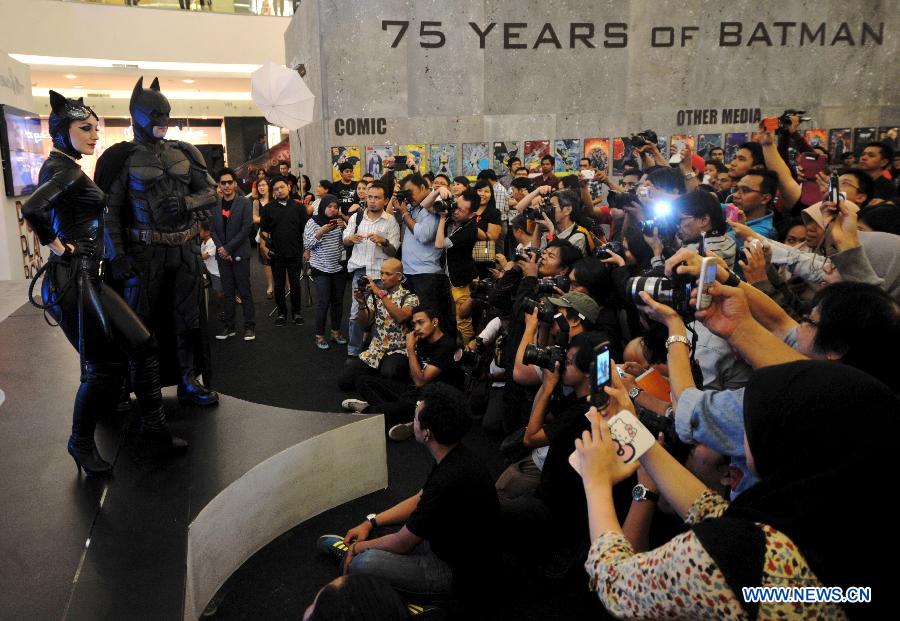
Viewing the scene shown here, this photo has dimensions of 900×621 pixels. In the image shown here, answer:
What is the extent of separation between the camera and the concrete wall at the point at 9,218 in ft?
31.9

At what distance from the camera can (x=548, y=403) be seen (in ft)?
11.4

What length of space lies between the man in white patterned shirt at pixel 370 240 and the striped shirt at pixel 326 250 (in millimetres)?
414

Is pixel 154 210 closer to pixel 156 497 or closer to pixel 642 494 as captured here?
pixel 156 497

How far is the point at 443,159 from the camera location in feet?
33.5

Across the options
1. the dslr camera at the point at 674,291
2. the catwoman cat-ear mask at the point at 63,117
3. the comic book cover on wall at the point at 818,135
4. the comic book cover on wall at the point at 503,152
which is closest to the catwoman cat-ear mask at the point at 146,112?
the catwoman cat-ear mask at the point at 63,117

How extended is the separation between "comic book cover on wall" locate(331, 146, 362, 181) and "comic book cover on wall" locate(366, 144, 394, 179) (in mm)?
147

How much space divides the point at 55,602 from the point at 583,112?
32.1 ft

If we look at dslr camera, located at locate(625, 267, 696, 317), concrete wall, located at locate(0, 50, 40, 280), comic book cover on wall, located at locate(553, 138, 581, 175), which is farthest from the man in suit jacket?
dslr camera, located at locate(625, 267, 696, 317)

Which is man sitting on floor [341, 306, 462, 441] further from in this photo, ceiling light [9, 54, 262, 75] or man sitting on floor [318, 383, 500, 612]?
ceiling light [9, 54, 262, 75]

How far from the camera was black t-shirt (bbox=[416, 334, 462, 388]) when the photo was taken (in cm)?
495

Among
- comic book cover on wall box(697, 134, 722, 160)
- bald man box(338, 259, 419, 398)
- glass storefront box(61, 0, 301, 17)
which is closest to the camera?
bald man box(338, 259, 419, 398)

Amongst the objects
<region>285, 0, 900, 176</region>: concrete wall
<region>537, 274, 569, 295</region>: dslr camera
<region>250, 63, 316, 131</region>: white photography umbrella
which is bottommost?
<region>537, 274, 569, 295</region>: dslr camera

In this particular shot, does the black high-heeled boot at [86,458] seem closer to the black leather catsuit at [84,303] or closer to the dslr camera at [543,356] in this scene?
the black leather catsuit at [84,303]

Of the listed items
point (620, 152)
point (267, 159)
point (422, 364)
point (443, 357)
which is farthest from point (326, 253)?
point (267, 159)
